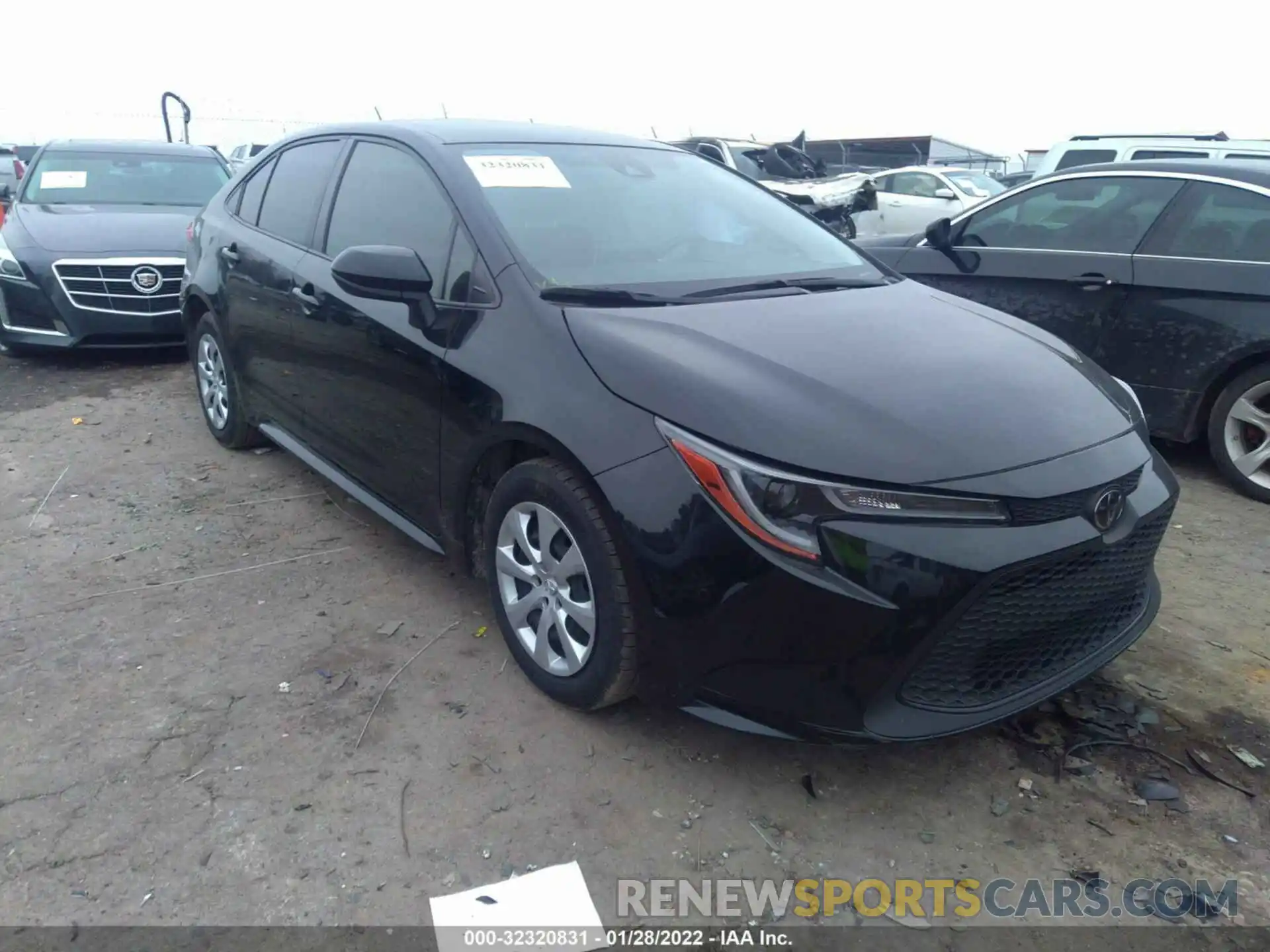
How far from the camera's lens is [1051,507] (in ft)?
7.34

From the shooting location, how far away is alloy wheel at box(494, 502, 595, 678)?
2.55 meters

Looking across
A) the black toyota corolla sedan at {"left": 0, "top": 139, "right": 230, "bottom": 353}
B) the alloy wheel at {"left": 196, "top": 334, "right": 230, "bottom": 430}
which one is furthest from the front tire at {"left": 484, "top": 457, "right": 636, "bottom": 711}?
the black toyota corolla sedan at {"left": 0, "top": 139, "right": 230, "bottom": 353}

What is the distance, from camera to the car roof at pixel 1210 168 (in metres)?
4.58

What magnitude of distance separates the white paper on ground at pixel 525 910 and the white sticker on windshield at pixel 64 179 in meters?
7.20

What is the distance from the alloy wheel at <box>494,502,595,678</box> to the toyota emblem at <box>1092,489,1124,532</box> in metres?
1.28

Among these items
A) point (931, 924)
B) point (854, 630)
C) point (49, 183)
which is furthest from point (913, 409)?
point (49, 183)

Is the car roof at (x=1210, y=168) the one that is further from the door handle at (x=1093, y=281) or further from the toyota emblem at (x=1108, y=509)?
the toyota emblem at (x=1108, y=509)

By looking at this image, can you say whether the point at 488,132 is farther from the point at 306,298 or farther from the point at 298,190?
the point at 298,190

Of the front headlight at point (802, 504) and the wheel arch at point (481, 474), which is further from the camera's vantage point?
the wheel arch at point (481, 474)

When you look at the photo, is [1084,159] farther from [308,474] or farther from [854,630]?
[854,630]

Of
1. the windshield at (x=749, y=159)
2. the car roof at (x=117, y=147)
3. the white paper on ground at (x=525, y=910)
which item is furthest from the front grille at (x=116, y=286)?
the windshield at (x=749, y=159)

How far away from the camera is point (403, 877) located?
2.19 m

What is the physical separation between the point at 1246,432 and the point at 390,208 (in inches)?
162

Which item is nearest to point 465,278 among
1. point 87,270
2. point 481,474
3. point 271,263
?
point 481,474
